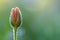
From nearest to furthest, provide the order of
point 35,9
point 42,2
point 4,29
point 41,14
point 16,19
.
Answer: point 16,19 < point 4,29 < point 41,14 < point 35,9 < point 42,2

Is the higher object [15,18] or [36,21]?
[36,21]

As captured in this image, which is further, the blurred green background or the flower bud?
the blurred green background

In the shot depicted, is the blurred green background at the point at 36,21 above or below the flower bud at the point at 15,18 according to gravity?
above

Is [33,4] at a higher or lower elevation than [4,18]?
higher

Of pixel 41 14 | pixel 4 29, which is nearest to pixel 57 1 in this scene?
pixel 41 14

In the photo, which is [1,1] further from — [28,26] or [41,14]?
[28,26]

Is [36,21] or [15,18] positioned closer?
[15,18]

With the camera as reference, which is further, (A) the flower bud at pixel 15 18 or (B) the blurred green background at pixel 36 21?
(B) the blurred green background at pixel 36 21

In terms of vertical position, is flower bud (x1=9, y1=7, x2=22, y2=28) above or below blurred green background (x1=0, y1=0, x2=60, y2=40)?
below
